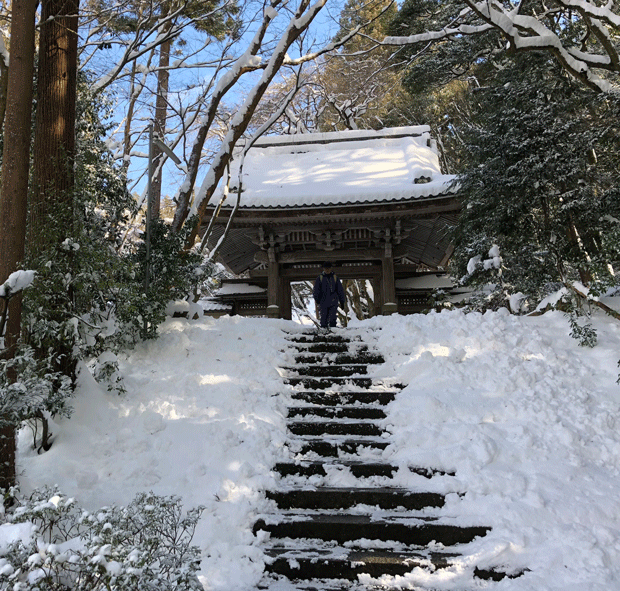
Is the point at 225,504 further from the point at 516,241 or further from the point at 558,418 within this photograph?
the point at 516,241

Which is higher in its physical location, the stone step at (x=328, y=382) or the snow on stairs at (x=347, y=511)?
the stone step at (x=328, y=382)

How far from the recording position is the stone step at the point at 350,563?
3.17 metres

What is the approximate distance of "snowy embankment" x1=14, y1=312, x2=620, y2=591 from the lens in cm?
319

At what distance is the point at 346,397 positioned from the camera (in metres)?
5.30

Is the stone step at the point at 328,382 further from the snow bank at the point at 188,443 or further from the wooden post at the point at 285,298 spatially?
the wooden post at the point at 285,298

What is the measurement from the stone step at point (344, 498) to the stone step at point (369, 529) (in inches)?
7.0

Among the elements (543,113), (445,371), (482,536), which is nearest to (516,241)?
(543,113)

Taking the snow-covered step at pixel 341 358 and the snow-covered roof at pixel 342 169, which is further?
the snow-covered roof at pixel 342 169

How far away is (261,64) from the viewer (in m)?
7.42

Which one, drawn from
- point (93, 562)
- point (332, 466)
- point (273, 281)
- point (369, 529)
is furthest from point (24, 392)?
point (273, 281)

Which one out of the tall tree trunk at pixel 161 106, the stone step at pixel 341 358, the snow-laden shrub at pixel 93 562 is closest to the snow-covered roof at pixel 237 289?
the tall tree trunk at pixel 161 106

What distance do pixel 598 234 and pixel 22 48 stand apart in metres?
7.27

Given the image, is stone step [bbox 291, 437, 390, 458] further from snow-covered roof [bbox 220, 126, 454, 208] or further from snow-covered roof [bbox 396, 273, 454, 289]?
snow-covered roof [bbox 396, 273, 454, 289]

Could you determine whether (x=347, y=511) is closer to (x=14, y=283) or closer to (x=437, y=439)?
(x=437, y=439)
